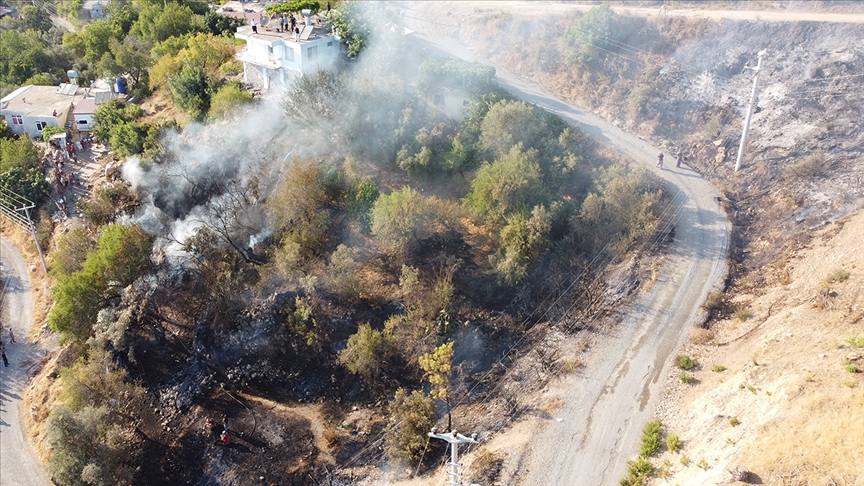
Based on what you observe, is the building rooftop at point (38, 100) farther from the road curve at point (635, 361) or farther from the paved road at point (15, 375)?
the road curve at point (635, 361)

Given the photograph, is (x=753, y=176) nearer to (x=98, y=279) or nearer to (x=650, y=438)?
(x=650, y=438)

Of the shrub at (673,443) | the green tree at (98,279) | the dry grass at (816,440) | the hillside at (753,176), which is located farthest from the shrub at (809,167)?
the green tree at (98,279)

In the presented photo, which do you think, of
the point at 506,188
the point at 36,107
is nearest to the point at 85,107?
the point at 36,107

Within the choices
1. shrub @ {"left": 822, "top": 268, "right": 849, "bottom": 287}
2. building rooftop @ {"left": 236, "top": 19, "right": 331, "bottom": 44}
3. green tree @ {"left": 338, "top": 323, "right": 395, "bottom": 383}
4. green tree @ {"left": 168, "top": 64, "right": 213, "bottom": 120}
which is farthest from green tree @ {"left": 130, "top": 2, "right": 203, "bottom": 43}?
shrub @ {"left": 822, "top": 268, "right": 849, "bottom": 287}

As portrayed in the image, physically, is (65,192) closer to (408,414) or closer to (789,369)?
(408,414)

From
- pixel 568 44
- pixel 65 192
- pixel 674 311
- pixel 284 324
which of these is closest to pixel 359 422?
pixel 284 324
